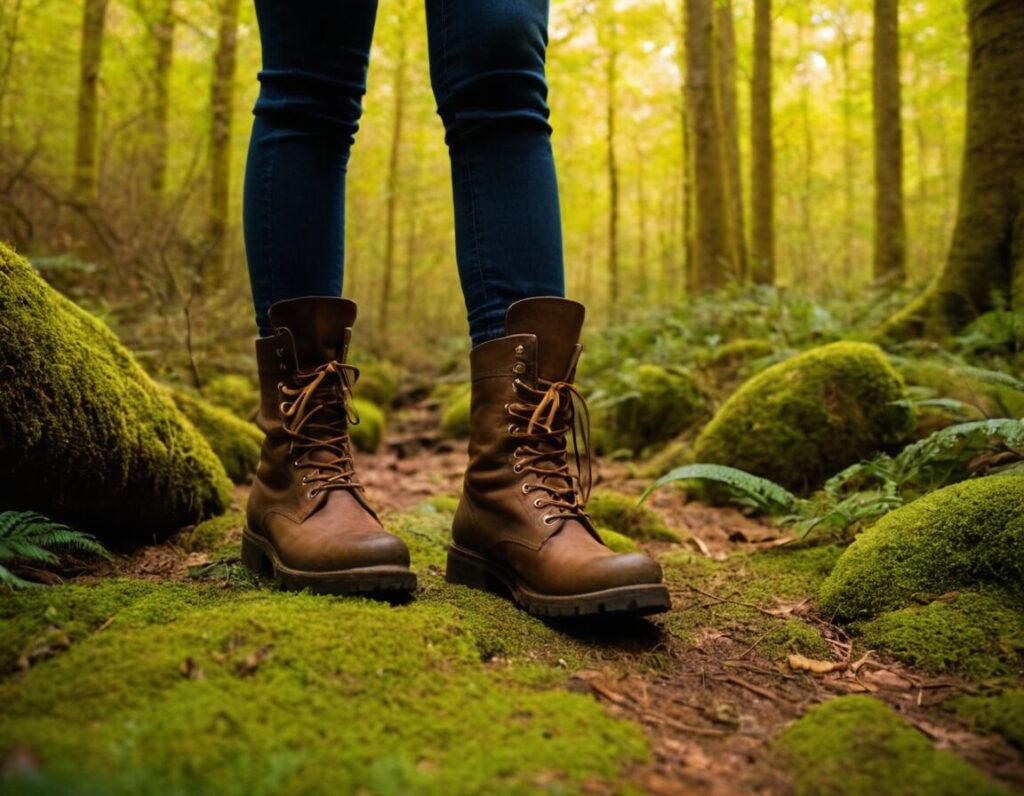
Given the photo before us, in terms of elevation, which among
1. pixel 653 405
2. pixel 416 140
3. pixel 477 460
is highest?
pixel 416 140

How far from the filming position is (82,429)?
192 centimetres

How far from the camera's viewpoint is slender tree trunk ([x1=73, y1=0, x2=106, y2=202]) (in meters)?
8.05

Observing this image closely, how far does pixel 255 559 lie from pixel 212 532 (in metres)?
0.59

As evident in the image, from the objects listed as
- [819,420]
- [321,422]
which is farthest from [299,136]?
[819,420]

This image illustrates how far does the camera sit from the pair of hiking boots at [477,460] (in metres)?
1.69

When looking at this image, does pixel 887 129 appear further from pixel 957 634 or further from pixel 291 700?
pixel 291 700

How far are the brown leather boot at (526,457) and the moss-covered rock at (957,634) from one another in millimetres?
708

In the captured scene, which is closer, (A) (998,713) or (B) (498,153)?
(A) (998,713)

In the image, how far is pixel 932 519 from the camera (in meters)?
1.87

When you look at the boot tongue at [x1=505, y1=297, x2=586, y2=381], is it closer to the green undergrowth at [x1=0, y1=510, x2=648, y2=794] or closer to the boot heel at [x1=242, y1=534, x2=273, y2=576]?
the green undergrowth at [x1=0, y1=510, x2=648, y2=794]

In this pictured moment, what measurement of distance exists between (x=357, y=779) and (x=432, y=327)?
63.4 ft

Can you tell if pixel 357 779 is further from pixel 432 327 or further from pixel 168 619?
pixel 432 327

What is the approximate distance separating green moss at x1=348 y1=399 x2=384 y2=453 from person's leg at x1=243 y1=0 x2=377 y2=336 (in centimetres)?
393

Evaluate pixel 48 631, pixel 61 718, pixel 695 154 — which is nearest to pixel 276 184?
pixel 48 631
